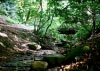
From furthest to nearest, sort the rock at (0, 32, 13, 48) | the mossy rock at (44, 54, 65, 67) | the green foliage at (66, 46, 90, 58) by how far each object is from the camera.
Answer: the rock at (0, 32, 13, 48) → the mossy rock at (44, 54, 65, 67) → the green foliage at (66, 46, 90, 58)

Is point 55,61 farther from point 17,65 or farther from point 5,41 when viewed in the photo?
point 5,41

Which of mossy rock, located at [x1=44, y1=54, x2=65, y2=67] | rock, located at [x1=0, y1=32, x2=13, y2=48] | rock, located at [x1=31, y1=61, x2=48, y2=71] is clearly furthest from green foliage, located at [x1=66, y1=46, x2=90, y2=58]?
rock, located at [x1=0, y1=32, x2=13, y2=48]

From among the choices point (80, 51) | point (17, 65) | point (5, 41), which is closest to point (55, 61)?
point (80, 51)

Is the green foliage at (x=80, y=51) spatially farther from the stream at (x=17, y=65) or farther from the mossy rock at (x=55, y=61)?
the stream at (x=17, y=65)

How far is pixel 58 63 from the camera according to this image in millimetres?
8156

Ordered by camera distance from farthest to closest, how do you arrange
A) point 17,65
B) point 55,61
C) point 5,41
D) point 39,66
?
point 5,41, point 17,65, point 55,61, point 39,66

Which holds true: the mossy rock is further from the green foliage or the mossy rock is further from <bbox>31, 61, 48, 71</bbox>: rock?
the green foliage

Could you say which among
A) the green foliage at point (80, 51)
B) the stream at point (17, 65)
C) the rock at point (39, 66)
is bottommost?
the stream at point (17, 65)

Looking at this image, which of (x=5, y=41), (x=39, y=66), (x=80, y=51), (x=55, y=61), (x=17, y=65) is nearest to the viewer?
(x=80, y=51)

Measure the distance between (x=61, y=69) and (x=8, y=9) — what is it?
70.7ft

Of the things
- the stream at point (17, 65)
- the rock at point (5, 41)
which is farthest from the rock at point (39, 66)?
the rock at point (5, 41)

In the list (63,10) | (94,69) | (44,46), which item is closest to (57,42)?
(44,46)

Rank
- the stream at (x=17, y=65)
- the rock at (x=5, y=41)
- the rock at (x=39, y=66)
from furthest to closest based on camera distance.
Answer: the rock at (x=5, y=41) < the stream at (x=17, y=65) < the rock at (x=39, y=66)

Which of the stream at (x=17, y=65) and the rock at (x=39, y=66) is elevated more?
the rock at (x=39, y=66)
